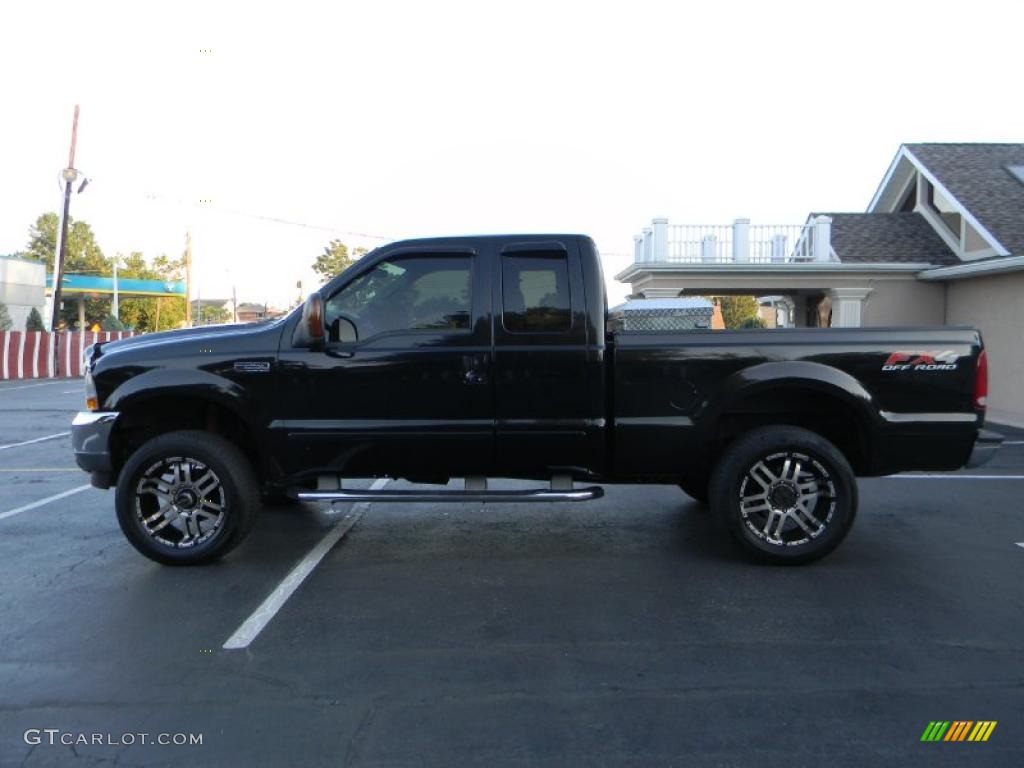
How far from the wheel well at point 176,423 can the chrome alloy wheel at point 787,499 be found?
3.31 metres

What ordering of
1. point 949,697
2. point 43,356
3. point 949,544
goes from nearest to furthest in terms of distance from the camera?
point 949,697
point 949,544
point 43,356

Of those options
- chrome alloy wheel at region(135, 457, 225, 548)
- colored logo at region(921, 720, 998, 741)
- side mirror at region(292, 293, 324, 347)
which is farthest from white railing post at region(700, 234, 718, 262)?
colored logo at region(921, 720, 998, 741)

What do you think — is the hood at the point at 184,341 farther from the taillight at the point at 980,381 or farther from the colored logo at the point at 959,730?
the taillight at the point at 980,381

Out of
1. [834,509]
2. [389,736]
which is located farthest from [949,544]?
[389,736]

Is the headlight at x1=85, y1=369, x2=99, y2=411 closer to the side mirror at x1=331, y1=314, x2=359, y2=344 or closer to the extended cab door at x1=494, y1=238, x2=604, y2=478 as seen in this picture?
the side mirror at x1=331, y1=314, x2=359, y2=344

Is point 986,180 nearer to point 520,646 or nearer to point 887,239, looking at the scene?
point 887,239

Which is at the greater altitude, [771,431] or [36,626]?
[771,431]

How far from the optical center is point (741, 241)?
1745 cm

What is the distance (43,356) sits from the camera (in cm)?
2852

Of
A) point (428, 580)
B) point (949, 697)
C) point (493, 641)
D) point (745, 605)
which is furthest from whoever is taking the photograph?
point (428, 580)

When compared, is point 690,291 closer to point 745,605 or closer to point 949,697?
point 745,605

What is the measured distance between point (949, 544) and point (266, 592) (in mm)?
4825

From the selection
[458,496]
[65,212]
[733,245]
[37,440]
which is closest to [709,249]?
[733,245]

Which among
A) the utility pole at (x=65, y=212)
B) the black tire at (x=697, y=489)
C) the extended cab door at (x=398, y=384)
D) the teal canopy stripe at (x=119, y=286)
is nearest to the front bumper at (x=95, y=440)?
the extended cab door at (x=398, y=384)
